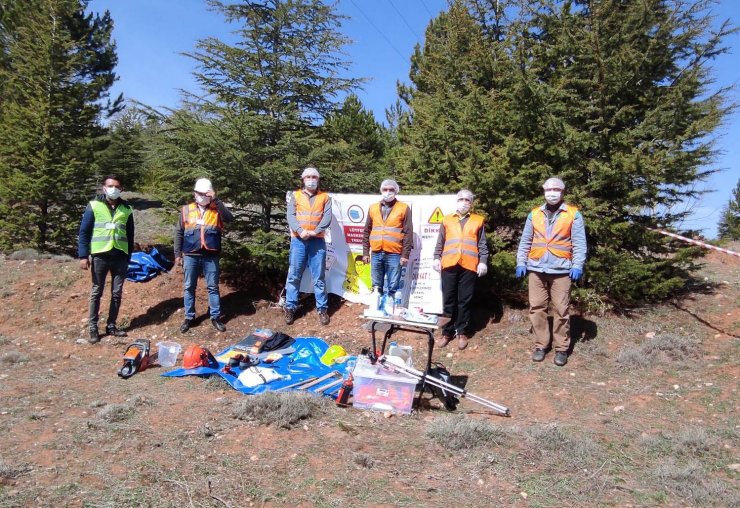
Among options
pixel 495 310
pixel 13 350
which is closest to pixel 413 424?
pixel 495 310

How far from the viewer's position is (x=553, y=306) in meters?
6.11

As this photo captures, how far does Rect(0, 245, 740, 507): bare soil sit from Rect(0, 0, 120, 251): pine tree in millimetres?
5530

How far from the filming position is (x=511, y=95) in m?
6.91

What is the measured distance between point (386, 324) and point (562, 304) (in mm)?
2156

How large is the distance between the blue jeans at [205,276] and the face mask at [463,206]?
3587mm

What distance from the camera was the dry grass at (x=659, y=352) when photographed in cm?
582

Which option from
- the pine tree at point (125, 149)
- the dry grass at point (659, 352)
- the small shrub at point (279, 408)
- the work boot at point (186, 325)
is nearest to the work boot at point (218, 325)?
the work boot at point (186, 325)

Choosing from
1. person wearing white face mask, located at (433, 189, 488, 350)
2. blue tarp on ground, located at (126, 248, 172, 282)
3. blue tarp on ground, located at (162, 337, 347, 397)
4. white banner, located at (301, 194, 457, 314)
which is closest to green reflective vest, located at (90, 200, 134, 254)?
blue tarp on ground, located at (126, 248, 172, 282)

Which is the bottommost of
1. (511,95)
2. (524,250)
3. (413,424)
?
(413,424)

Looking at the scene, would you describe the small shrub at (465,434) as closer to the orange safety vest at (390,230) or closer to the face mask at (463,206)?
the face mask at (463,206)

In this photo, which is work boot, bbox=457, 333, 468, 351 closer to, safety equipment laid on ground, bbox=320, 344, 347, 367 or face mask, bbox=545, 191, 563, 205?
safety equipment laid on ground, bbox=320, 344, 347, 367

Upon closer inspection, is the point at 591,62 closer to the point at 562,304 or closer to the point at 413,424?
the point at 562,304

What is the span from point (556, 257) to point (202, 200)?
4.79 meters

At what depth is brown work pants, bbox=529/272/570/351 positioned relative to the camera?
233 inches
